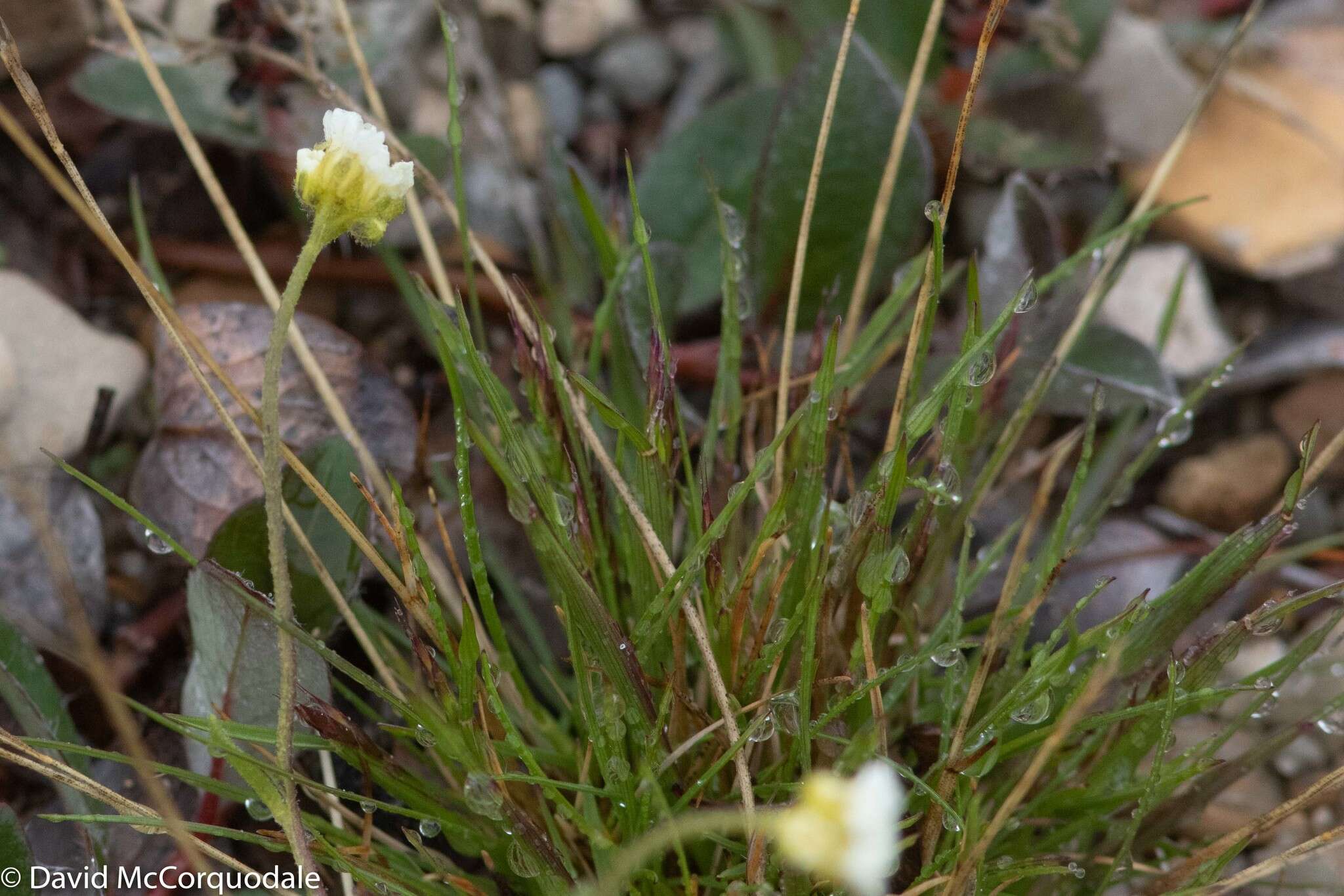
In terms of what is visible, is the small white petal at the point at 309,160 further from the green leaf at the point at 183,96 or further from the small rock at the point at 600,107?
the small rock at the point at 600,107

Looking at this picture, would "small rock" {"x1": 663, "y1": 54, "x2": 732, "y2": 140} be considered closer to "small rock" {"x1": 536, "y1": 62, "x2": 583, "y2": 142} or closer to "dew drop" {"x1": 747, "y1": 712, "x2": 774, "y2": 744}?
"small rock" {"x1": 536, "y1": 62, "x2": 583, "y2": 142}

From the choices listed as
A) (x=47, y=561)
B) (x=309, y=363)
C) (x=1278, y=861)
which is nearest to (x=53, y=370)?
(x=47, y=561)

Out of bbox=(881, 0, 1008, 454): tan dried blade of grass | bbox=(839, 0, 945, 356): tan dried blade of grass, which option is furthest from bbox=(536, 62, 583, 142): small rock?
bbox=(881, 0, 1008, 454): tan dried blade of grass

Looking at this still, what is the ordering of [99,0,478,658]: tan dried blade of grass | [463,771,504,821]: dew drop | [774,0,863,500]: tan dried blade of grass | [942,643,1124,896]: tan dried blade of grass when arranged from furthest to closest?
[99,0,478,658]: tan dried blade of grass → [774,0,863,500]: tan dried blade of grass → [463,771,504,821]: dew drop → [942,643,1124,896]: tan dried blade of grass

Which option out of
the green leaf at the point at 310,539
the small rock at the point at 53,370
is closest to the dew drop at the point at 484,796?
the green leaf at the point at 310,539

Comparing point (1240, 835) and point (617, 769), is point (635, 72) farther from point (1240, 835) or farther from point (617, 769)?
point (1240, 835)
